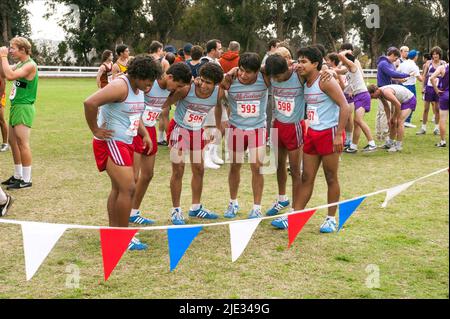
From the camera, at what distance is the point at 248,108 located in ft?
17.4

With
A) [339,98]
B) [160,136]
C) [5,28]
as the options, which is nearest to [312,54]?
[339,98]

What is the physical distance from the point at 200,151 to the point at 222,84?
69cm

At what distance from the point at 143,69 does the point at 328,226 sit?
227 centimetres

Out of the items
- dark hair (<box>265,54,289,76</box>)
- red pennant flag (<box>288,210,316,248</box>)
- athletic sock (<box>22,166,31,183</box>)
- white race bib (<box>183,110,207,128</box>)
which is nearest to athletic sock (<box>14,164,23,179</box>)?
athletic sock (<box>22,166,31,183</box>)

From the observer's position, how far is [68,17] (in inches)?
1772

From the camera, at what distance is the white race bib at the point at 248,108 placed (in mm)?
5305

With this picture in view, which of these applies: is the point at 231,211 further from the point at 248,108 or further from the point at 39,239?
the point at 39,239

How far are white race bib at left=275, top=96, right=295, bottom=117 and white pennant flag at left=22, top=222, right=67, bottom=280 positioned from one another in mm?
2638

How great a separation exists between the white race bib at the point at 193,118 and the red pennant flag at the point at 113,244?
6.14 feet

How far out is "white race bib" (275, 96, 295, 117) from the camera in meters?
5.25

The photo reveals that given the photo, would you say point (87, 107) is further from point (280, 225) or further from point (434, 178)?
point (434, 178)

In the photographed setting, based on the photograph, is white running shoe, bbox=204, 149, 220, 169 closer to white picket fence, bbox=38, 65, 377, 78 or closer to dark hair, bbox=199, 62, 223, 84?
dark hair, bbox=199, 62, 223, 84

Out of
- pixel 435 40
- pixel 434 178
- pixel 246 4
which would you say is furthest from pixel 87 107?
pixel 435 40
